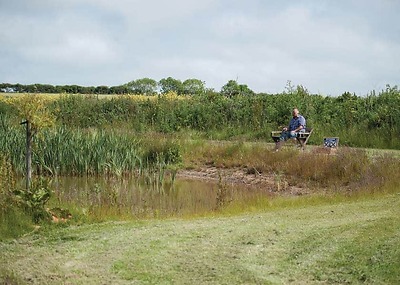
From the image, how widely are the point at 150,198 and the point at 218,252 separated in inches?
236

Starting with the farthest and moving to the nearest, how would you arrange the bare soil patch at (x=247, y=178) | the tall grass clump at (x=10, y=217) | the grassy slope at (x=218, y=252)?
1. the bare soil patch at (x=247, y=178)
2. the tall grass clump at (x=10, y=217)
3. the grassy slope at (x=218, y=252)

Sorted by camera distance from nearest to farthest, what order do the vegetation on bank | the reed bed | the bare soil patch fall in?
the bare soil patch < the reed bed < the vegetation on bank

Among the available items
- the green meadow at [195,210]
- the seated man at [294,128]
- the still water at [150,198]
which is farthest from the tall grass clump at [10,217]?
the seated man at [294,128]

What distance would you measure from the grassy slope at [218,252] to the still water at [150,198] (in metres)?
1.45

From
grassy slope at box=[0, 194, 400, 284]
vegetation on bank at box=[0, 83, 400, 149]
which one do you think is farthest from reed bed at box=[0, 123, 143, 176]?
grassy slope at box=[0, 194, 400, 284]

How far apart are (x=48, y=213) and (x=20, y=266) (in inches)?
93.1

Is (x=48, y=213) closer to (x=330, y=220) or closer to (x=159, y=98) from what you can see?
(x=330, y=220)

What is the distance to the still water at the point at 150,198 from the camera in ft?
34.9

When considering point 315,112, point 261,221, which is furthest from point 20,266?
point 315,112

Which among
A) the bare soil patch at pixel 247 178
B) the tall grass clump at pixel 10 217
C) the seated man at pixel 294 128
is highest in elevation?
the seated man at pixel 294 128

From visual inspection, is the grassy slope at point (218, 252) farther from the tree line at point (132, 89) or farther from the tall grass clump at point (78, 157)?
the tree line at point (132, 89)

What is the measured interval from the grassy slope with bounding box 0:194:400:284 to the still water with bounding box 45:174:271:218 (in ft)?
4.75

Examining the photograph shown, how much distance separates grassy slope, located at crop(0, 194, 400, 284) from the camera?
6477 millimetres

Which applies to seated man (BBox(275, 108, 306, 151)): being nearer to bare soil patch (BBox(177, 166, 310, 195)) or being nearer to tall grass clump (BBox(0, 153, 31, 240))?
bare soil patch (BBox(177, 166, 310, 195))
